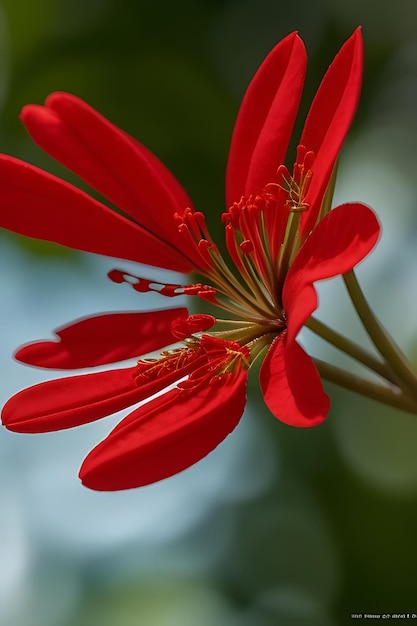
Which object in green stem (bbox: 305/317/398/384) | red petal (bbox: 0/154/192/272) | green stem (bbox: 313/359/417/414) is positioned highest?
red petal (bbox: 0/154/192/272)

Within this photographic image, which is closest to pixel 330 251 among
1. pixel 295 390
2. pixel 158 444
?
pixel 295 390

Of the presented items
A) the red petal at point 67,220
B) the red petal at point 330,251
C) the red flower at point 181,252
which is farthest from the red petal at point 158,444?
the red petal at point 67,220

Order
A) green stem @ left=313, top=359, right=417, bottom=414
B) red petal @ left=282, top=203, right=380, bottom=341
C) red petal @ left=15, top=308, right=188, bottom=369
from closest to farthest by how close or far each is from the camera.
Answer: red petal @ left=282, top=203, right=380, bottom=341, green stem @ left=313, top=359, right=417, bottom=414, red petal @ left=15, top=308, right=188, bottom=369

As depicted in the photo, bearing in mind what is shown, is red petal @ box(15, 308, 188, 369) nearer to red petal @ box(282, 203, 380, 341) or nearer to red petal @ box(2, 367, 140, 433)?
red petal @ box(2, 367, 140, 433)

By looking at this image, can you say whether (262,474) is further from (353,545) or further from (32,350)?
(32,350)

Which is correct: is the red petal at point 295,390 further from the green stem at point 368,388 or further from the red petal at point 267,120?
the red petal at point 267,120

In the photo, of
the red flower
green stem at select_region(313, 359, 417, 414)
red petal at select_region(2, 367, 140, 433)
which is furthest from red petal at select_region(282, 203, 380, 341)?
red petal at select_region(2, 367, 140, 433)

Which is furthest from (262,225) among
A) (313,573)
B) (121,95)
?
(121,95)

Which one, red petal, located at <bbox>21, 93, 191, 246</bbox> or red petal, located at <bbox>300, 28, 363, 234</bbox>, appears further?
red petal, located at <bbox>21, 93, 191, 246</bbox>
